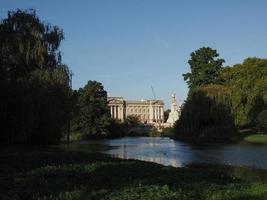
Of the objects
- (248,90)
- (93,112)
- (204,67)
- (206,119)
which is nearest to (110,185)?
(206,119)

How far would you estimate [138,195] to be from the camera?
1261cm

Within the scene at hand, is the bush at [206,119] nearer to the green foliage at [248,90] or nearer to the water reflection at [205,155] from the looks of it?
the green foliage at [248,90]

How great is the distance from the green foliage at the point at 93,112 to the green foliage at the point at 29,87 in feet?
191

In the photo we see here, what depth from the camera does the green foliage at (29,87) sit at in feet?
132

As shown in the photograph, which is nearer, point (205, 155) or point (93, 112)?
point (205, 155)

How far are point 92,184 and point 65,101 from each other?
91.5 feet

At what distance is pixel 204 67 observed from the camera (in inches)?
3484

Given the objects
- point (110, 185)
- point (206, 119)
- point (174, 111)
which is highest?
point (174, 111)

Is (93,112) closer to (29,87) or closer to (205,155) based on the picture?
(29,87)

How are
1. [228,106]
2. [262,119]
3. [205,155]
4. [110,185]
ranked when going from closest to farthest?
[110,185]
[205,155]
[262,119]
[228,106]

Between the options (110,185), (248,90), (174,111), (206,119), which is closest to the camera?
(110,185)

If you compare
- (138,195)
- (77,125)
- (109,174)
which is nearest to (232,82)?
(77,125)

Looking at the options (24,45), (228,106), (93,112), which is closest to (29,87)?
(24,45)

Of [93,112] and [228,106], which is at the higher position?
[93,112]
